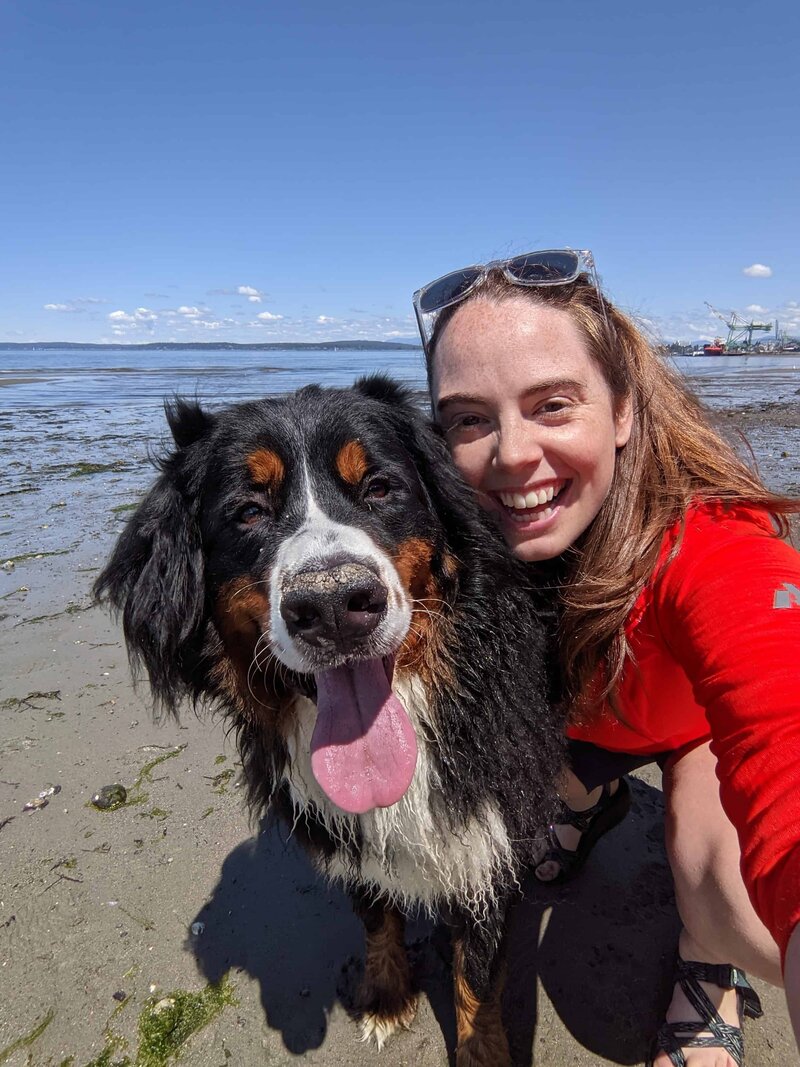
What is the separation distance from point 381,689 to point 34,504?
7348 millimetres

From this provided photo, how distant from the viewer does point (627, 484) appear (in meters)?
2.14

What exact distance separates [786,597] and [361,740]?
120 cm

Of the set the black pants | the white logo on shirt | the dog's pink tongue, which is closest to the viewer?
the white logo on shirt

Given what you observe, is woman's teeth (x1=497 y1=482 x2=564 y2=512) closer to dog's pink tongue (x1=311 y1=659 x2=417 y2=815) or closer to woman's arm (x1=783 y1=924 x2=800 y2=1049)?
dog's pink tongue (x1=311 y1=659 x2=417 y2=815)

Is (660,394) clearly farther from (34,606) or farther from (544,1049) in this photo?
(34,606)

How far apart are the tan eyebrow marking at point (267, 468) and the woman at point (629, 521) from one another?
0.64m

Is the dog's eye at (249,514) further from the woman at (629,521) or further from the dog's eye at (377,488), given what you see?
the woman at (629,521)

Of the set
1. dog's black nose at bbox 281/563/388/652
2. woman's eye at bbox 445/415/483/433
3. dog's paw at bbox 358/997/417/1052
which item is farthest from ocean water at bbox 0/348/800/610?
dog's paw at bbox 358/997/417/1052

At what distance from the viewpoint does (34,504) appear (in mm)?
7672

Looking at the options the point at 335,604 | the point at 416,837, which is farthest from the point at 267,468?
the point at 416,837

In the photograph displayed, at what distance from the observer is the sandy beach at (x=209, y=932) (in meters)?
2.13

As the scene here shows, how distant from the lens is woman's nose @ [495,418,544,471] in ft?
6.55

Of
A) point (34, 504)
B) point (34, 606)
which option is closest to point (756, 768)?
point (34, 606)

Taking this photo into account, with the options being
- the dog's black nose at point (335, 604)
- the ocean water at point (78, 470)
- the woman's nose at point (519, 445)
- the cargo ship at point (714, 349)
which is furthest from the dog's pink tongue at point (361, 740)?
the cargo ship at point (714, 349)
